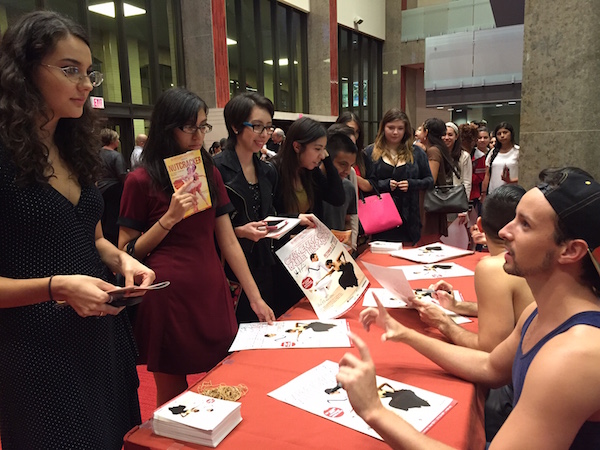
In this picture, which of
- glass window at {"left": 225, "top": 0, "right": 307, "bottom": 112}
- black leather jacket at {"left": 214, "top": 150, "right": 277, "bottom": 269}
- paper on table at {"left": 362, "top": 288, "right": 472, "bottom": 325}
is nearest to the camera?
paper on table at {"left": 362, "top": 288, "right": 472, "bottom": 325}

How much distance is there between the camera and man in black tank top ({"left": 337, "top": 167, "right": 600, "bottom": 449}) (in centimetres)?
90

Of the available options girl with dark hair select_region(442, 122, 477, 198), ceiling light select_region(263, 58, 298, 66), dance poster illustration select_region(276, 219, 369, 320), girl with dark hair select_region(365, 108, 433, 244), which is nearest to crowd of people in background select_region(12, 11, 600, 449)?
dance poster illustration select_region(276, 219, 369, 320)

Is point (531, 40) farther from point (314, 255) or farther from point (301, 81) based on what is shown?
point (301, 81)

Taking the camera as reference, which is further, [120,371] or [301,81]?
[301,81]


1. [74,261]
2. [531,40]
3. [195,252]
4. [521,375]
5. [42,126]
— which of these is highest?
[531,40]

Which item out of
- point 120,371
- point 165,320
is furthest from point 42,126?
point 165,320

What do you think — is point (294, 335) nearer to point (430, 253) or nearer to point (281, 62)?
point (430, 253)

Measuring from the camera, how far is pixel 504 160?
5.67 meters

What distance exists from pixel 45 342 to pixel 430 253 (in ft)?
7.56

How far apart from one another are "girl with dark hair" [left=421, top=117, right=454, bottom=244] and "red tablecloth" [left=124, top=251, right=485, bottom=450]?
267 centimetres

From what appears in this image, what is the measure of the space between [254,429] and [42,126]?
0.96 meters

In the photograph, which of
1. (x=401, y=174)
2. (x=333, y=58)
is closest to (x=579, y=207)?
(x=401, y=174)

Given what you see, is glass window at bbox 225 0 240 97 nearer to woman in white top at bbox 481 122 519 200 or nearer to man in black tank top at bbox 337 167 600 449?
woman in white top at bbox 481 122 519 200

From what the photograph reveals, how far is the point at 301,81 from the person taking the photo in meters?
11.8
